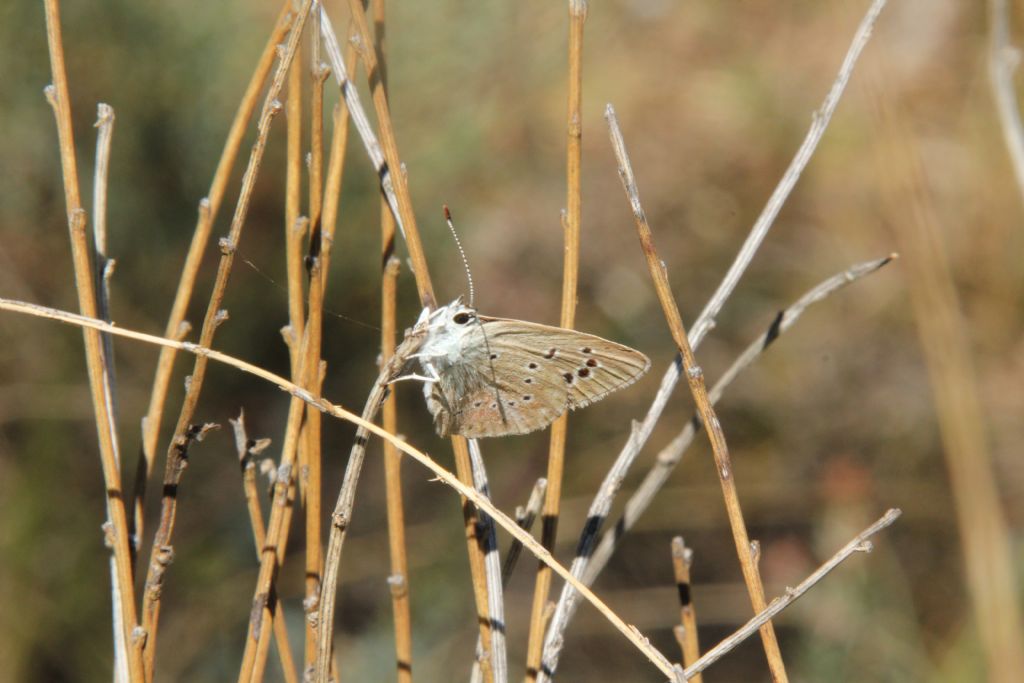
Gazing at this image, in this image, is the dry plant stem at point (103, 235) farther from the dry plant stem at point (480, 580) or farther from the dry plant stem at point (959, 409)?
the dry plant stem at point (959, 409)

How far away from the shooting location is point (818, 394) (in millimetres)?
3281

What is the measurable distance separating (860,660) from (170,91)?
2321 mm

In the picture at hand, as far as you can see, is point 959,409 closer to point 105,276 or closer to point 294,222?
point 294,222

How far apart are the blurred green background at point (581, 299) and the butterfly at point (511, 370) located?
0.97 metres

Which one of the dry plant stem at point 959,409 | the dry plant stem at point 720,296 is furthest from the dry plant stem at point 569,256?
the dry plant stem at point 959,409

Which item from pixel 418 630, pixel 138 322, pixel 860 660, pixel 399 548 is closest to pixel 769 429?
pixel 860 660

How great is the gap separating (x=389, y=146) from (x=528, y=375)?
1.61 ft

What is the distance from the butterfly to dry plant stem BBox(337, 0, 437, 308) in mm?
245

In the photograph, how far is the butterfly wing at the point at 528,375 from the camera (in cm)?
114

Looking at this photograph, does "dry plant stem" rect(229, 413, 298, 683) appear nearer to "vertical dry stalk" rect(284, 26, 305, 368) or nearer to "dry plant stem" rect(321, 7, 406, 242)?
"vertical dry stalk" rect(284, 26, 305, 368)

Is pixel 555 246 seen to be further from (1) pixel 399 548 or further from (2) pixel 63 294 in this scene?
(1) pixel 399 548

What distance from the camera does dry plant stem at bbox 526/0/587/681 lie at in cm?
84

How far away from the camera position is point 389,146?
829 millimetres

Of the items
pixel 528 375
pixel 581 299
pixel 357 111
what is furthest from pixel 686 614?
pixel 581 299
